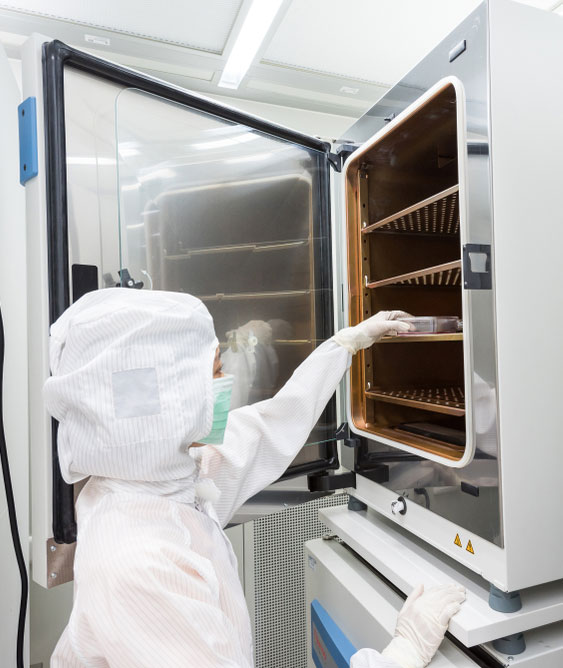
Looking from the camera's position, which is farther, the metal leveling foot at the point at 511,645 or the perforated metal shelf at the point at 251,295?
the perforated metal shelf at the point at 251,295

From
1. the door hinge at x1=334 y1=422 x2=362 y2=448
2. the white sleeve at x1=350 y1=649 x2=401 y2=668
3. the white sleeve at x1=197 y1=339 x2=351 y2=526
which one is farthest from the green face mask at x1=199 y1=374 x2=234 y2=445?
the door hinge at x1=334 y1=422 x2=362 y2=448

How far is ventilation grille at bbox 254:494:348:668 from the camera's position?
1981mm

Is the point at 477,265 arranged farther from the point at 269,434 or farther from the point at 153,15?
the point at 153,15

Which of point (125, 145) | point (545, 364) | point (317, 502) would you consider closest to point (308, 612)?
point (317, 502)

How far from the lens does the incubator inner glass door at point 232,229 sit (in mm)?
1036

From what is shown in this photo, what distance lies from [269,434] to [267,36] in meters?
1.59

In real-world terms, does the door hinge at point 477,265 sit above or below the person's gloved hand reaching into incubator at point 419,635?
above

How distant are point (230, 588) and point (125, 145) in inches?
35.6

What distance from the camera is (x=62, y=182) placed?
2.92 feet

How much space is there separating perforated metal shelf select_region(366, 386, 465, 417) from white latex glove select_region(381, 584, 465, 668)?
0.40 m

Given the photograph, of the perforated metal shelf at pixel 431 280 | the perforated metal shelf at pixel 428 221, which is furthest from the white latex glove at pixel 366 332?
the perforated metal shelf at pixel 428 221

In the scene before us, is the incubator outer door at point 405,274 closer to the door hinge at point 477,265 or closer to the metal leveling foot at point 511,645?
the door hinge at point 477,265

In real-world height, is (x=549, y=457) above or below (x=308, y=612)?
above

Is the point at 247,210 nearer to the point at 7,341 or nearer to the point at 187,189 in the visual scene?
the point at 187,189
